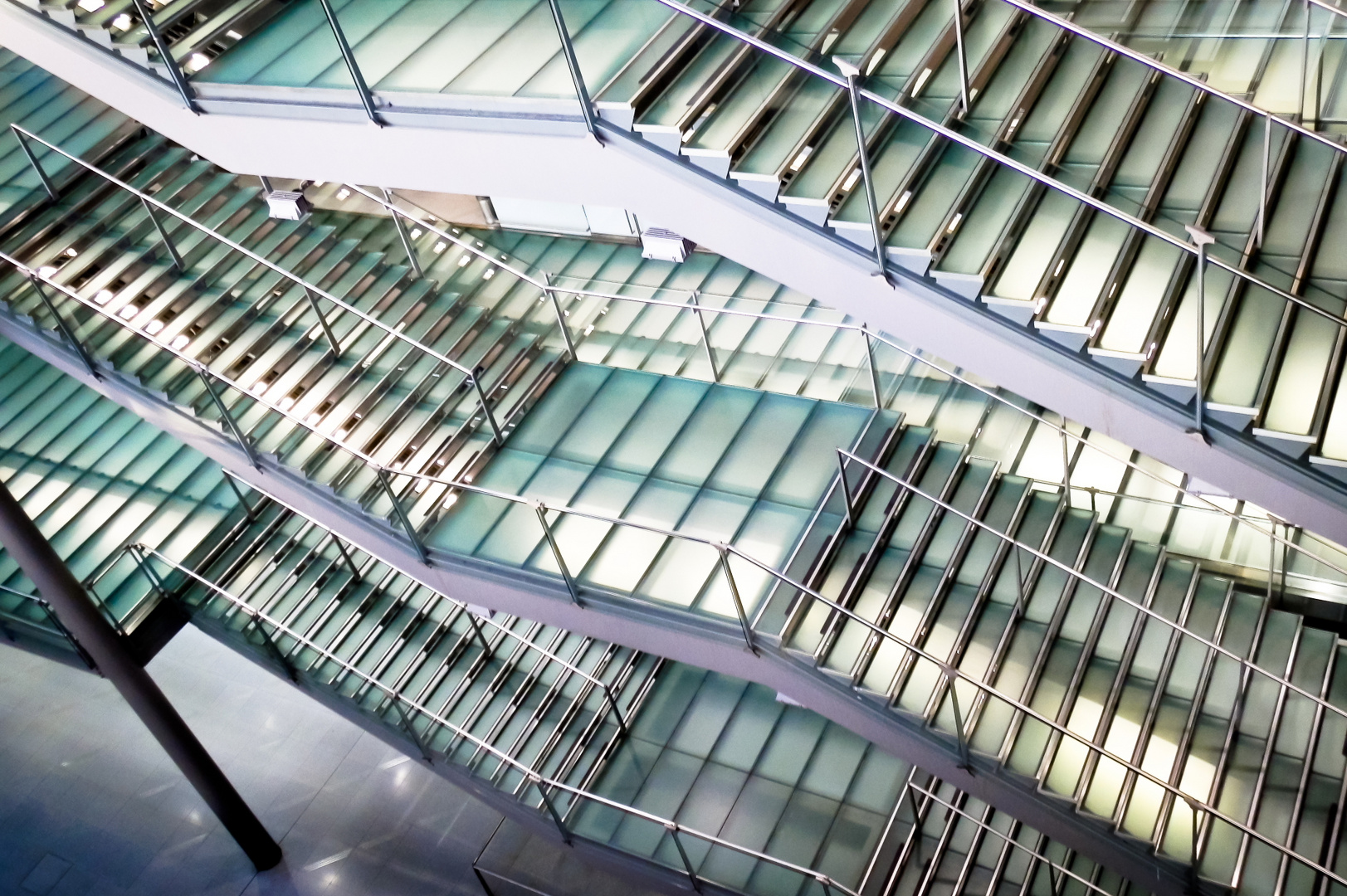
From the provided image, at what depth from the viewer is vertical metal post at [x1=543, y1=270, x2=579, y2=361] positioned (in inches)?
194

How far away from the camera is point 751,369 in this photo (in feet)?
15.8

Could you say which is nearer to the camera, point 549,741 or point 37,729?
point 549,741

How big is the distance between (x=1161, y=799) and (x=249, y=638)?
344cm

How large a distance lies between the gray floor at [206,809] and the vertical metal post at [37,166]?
99.9 inches

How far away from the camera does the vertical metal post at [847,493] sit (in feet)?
13.0

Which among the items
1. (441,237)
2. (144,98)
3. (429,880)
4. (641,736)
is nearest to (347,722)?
(429,880)

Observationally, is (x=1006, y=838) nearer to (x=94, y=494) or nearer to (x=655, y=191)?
(x=655, y=191)

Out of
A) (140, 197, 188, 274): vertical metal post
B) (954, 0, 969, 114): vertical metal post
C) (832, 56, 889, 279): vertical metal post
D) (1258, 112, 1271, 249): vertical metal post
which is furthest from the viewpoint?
(140, 197, 188, 274): vertical metal post

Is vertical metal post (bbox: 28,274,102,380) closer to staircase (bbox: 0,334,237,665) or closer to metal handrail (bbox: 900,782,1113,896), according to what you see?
staircase (bbox: 0,334,237,665)

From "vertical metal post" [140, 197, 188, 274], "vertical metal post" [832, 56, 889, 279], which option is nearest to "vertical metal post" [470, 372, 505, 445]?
"vertical metal post" [140, 197, 188, 274]

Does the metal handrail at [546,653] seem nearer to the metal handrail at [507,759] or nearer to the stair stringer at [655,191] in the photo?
the metal handrail at [507,759]

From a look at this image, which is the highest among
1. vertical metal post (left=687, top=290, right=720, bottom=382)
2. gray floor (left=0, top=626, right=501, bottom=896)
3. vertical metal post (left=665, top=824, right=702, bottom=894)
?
vertical metal post (left=687, top=290, right=720, bottom=382)

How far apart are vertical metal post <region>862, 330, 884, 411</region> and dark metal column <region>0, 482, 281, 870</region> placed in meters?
3.10

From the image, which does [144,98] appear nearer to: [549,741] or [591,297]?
[591,297]
